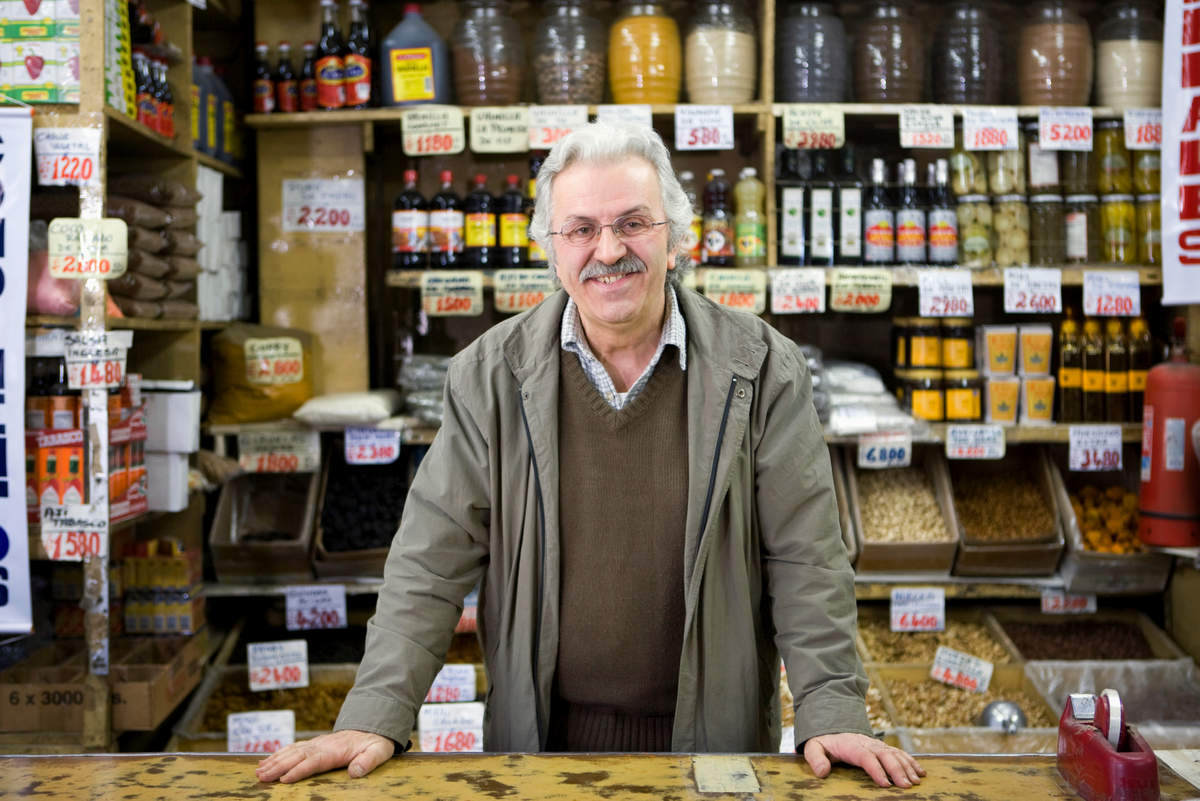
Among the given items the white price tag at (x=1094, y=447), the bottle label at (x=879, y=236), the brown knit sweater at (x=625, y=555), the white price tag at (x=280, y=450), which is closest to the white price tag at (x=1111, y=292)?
the white price tag at (x=1094, y=447)

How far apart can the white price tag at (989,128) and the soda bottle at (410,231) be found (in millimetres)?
1749

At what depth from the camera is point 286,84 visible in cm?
356

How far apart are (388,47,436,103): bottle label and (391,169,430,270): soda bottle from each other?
0.24 metres

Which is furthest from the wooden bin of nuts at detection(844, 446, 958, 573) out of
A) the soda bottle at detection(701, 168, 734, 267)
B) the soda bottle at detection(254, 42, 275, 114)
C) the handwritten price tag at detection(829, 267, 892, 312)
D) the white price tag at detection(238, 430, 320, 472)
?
the soda bottle at detection(254, 42, 275, 114)

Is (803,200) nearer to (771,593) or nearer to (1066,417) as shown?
(1066,417)

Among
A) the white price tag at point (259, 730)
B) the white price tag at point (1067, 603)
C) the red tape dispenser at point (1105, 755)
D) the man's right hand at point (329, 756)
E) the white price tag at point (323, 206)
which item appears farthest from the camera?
the white price tag at point (323, 206)

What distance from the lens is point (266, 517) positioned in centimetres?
363

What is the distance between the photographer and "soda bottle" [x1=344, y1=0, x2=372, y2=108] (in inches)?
136

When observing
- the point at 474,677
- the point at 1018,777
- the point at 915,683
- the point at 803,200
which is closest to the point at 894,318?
the point at 803,200

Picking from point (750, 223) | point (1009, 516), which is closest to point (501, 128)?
point (750, 223)

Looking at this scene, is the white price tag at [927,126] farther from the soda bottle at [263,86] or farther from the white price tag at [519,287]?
the soda bottle at [263,86]

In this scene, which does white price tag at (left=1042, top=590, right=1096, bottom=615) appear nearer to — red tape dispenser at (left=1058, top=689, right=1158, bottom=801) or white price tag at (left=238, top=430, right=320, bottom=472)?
red tape dispenser at (left=1058, top=689, right=1158, bottom=801)

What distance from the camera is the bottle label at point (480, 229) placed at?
11.2ft

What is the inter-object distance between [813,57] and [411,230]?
142 centimetres
